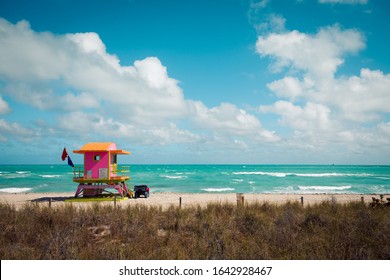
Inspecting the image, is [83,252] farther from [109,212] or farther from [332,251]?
[332,251]

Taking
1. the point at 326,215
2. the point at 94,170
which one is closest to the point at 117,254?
the point at 326,215

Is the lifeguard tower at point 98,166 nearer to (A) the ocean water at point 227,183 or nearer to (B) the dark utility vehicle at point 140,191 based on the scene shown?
(B) the dark utility vehicle at point 140,191

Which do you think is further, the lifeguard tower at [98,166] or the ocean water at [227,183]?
the ocean water at [227,183]

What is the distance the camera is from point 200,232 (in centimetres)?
862

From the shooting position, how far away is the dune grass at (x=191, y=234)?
6.65 m

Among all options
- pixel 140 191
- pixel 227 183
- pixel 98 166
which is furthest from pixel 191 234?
pixel 227 183

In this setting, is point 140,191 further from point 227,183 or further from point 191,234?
point 227,183

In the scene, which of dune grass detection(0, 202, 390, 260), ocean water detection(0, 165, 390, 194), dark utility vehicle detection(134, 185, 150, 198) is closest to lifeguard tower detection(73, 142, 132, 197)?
dark utility vehicle detection(134, 185, 150, 198)

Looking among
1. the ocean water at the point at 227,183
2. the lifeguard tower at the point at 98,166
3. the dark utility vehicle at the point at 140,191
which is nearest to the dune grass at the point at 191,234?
the lifeguard tower at the point at 98,166

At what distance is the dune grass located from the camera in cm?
665

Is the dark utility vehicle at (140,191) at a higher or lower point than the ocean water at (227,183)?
higher

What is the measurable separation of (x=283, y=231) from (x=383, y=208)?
665 cm

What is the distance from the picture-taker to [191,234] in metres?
8.65

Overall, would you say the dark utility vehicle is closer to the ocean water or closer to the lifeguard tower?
the lifeguard tower
